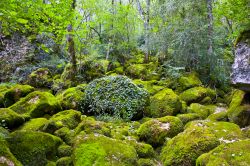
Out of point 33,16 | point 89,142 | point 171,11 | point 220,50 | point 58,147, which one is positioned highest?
point 171,11

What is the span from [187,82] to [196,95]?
1.40 m

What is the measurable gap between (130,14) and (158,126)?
45.1 ft

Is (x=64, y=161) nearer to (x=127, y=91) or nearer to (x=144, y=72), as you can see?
(x=127, y=91)

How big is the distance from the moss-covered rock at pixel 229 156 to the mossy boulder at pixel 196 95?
6.44 metres

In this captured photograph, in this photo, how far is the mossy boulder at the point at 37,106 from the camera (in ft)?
29.8

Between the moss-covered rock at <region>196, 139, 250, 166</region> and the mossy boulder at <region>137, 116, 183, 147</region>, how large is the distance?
2.27 m

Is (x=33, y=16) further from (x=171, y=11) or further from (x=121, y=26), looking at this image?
(x=121, y=26)

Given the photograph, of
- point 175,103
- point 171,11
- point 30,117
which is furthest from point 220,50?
point 30,117

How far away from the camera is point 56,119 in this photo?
27.0 feet

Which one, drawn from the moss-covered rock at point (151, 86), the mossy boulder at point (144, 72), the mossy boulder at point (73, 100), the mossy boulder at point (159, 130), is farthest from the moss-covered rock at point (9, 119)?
the mossy boulder at point (144, 72)

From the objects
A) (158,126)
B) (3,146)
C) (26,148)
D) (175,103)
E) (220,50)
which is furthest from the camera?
(220,50)

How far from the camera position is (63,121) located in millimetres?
8047

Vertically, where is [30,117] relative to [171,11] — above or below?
below

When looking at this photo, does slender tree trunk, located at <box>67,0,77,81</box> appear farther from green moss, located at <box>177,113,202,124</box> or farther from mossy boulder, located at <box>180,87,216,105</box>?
green moss, located at <box>177,113,202,124</box>
